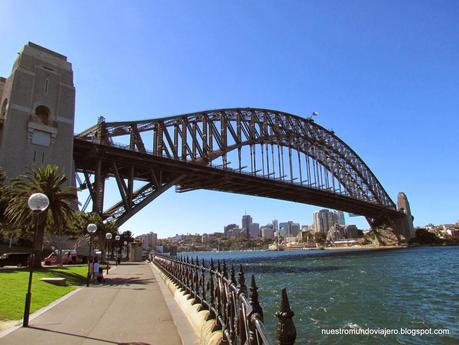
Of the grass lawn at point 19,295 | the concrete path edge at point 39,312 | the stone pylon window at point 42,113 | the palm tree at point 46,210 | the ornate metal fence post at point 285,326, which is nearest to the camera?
the ornate metal fence post at point 285,326

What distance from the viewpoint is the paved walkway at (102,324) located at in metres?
7.68

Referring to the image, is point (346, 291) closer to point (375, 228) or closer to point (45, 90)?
point (45, 90)

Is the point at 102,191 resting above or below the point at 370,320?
above

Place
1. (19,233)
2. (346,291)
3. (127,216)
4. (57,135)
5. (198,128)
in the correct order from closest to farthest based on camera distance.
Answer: (346,291) → (19,233) → (57,135) → (127,216) → (198,128)

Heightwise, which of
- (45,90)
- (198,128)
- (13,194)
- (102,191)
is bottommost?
(13,194)

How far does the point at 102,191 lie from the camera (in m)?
48.7

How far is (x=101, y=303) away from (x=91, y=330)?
4657 mm

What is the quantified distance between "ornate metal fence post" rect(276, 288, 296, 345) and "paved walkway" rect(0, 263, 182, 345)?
15.2ft

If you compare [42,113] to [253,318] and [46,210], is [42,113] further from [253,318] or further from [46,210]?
[253,318]

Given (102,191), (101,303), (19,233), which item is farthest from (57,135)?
(101,303)

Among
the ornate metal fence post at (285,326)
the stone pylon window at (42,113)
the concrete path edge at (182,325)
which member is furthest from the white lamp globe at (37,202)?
the stone pylon window at (42,113)

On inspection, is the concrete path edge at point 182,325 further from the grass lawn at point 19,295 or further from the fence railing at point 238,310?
the grass lawn at point 19,295

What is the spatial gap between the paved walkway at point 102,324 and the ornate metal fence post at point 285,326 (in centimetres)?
463

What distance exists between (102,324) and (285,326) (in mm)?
7333
